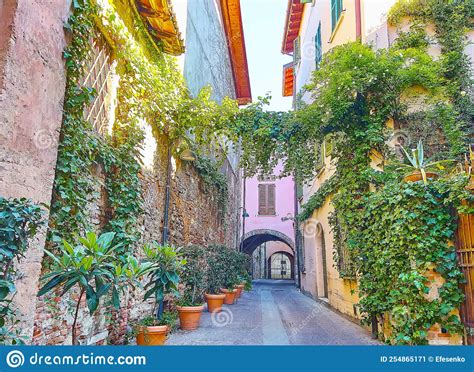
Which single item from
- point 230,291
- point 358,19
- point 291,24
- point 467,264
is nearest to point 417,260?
point 467,264

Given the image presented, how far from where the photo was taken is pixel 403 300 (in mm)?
4340

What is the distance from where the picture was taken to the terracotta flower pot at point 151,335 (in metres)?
4.42

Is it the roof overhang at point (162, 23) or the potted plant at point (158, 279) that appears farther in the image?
the roof overhang at point (162, 23)

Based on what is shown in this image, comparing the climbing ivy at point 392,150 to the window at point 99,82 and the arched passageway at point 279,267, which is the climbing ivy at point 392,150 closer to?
the window at point 99,82

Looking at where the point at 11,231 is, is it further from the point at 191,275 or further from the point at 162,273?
the point at 191,275

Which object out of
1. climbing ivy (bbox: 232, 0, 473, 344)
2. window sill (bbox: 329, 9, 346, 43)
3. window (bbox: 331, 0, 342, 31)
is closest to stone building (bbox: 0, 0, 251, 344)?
climbing ivy (bbox: 232, 0, 473, 344)

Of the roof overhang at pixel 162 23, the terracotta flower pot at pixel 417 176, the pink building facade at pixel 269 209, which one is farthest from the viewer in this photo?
the pink building facade at pixel 269 209

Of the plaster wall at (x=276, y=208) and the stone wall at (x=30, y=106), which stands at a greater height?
the plaster wall at (x=276, y=208)

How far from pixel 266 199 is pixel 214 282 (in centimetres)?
1195

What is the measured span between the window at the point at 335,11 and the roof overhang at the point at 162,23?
406cm

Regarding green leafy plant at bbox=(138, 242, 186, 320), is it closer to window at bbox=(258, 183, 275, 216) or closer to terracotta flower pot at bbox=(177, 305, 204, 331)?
terracotta flower pot at bbox=(177, 305, 204, 331)

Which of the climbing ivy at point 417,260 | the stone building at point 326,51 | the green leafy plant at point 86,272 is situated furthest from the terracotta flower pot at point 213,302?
the green leafy plant at point 86,272
